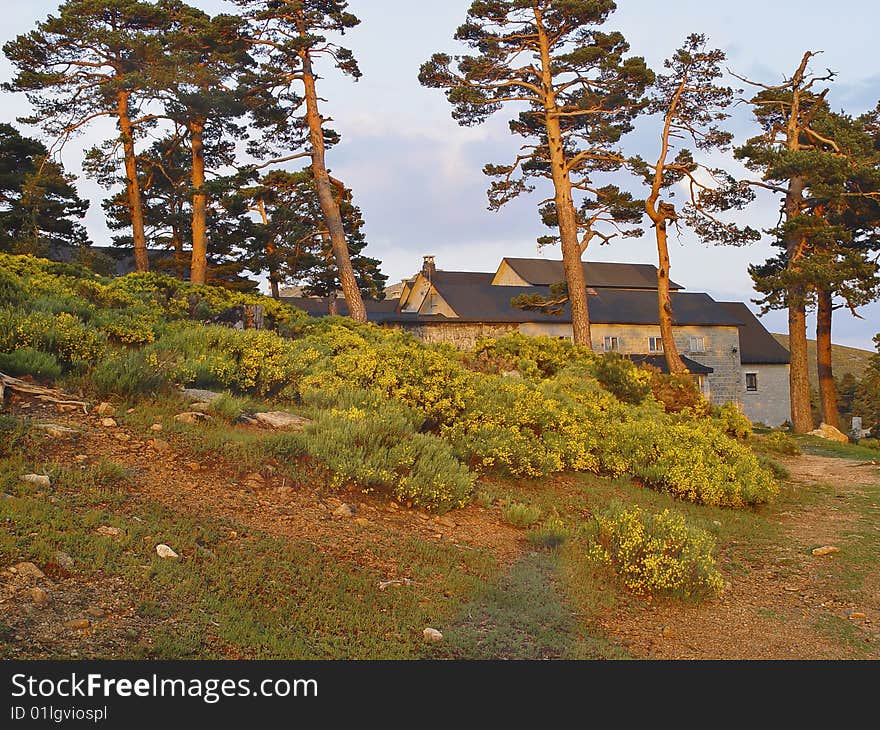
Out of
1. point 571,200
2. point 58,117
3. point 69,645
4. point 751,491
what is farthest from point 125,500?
point 58,117

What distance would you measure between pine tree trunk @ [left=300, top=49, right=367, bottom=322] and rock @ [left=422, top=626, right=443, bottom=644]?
1812 cm

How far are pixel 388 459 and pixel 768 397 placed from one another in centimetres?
4020

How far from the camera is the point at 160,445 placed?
24.0 ft

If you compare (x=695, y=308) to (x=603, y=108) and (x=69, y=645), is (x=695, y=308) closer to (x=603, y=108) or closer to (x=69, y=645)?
(x=603, y=108)

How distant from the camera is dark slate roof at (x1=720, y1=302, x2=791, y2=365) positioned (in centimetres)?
4334

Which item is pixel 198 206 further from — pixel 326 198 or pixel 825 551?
pixel 825 551

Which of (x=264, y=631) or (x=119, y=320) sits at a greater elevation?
(x=119, y=320)

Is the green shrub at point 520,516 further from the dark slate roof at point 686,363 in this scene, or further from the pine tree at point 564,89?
the dark slate roof at point 686,363

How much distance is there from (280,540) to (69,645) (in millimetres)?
2066

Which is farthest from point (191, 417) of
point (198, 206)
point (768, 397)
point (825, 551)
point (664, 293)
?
point (768, 397)

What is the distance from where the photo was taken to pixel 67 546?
199 inches

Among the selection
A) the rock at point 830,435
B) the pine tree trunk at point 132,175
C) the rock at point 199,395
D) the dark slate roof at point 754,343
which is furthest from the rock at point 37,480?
the dark slate roof at point 754,343

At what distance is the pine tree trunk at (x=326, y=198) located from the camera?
2316cm

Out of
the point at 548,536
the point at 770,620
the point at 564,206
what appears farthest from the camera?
the point at 564,206
